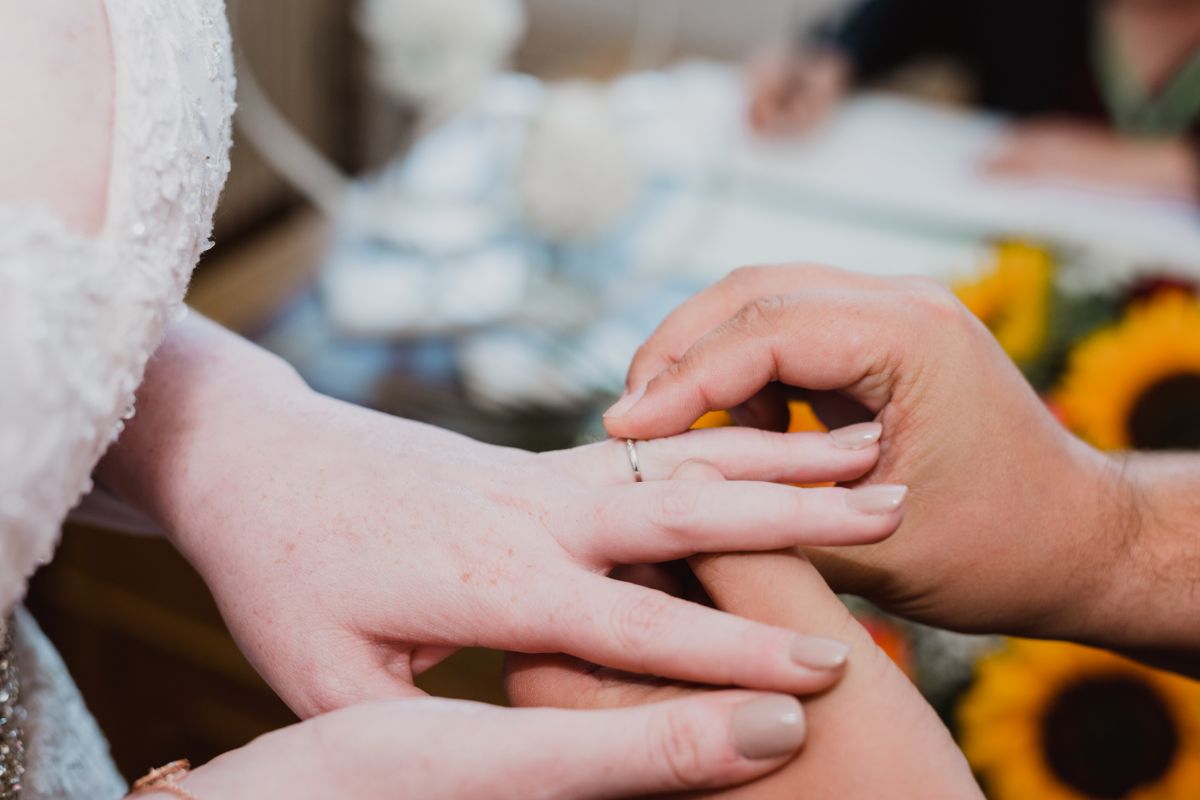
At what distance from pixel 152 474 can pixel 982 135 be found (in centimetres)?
150

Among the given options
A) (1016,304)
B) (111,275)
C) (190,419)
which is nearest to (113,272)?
(111,275)

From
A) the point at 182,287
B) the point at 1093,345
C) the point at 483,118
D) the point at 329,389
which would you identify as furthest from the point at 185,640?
the point at 1093,345

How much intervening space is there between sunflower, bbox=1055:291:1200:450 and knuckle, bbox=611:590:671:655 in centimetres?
52

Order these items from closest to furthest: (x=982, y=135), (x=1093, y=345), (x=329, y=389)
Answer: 1. (x=1093, y=345)
2. (x=329, y=389)
3. (x=982, y=135)

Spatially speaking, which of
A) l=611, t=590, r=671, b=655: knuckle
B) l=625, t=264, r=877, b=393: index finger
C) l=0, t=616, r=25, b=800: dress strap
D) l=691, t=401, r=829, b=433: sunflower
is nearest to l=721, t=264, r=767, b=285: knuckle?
l=625, t=264, r=877, b=393: index finger

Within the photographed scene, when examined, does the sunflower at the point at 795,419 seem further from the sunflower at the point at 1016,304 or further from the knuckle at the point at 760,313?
the sunflower at the point at 1016,304

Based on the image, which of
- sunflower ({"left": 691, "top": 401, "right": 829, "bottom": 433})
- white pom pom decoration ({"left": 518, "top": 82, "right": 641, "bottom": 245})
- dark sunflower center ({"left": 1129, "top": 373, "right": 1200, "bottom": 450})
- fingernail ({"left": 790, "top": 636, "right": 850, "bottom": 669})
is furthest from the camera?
white pom pom decoration ({"left": 518, "top": 82, "right": 641, "bottom": 245})

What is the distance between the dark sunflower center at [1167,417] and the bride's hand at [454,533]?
0.40 m

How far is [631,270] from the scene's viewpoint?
4.59ft

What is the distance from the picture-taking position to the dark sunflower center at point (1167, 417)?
0.85 m

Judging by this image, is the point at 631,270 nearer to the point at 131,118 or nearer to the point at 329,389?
the point at 329,389

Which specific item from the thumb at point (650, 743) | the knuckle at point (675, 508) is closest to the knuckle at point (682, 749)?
the thumb at point (650, 743)

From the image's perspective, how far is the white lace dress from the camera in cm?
39

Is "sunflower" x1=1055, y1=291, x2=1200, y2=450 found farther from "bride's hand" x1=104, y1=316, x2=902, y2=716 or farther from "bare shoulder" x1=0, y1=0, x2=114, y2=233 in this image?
"bare shoulder" x1=0, y1=0, x2=114, y2=233
